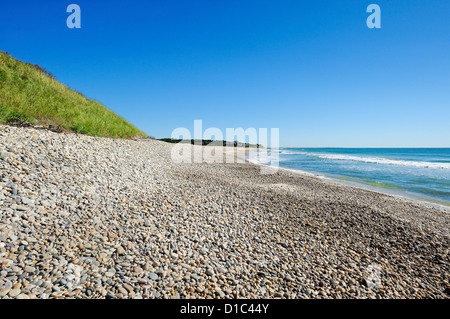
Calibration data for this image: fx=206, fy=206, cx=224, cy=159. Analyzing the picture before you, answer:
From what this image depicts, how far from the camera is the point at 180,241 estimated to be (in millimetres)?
5520

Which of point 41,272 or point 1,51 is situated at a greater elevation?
point 1,51

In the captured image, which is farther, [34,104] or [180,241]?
[34,104]

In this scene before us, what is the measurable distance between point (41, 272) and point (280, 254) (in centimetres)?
518

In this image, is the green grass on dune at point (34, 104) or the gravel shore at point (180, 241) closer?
the gravel shore at point (180, 241)

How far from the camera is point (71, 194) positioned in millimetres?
6770

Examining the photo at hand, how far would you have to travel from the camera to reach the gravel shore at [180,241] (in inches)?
159

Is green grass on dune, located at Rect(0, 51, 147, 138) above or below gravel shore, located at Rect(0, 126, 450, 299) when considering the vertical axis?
above

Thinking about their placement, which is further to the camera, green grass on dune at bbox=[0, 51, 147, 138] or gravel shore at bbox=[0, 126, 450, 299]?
green grass on dune at bbox=[0, 51, 147, 138]

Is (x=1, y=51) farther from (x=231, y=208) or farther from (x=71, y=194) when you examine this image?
(x=231, y=208)

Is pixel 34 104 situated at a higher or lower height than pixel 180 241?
higher

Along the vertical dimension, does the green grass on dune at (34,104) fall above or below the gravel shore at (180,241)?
above

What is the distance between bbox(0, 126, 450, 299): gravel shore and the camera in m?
4.03
